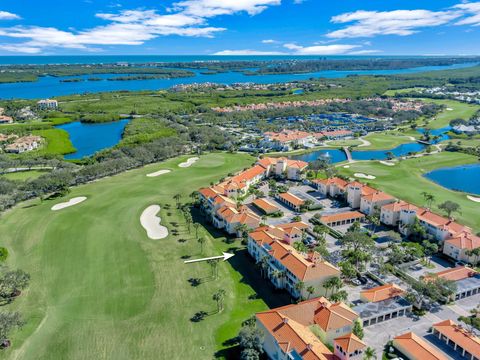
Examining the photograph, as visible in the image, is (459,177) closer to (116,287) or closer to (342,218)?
(342,218)

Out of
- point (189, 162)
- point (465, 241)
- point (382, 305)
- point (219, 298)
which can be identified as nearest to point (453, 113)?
point (189, 162)

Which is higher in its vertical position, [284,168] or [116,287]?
[284,168]

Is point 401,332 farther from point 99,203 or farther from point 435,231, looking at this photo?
point 99,203

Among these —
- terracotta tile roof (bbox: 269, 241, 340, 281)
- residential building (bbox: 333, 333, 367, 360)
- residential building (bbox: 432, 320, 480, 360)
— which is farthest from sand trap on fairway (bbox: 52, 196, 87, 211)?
residential building (bbox: 432, 320, 480, 360)

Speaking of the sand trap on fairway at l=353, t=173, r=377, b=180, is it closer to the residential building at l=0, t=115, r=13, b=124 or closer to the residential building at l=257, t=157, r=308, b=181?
the residential building at l=257, t=157, r=308, b=181

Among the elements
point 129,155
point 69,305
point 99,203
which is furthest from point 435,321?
point 129,155
